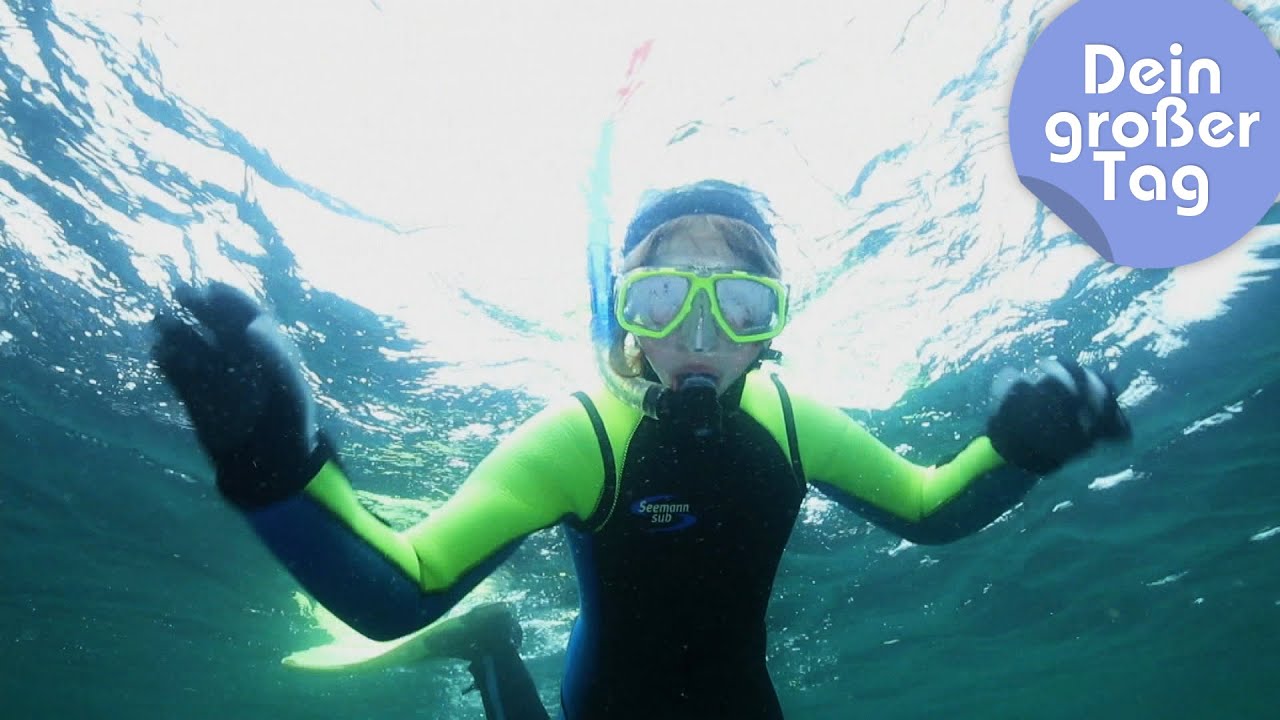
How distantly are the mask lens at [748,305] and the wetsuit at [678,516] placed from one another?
0.39 m

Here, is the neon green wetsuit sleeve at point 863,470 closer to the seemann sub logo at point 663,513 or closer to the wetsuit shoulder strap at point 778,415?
the wetsuit shoulder strap at point 778,415

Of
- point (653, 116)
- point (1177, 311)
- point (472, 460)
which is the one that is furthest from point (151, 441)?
point (1177, 311)

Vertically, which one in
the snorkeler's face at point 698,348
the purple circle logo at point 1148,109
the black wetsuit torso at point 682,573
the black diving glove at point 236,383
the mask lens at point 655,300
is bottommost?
the black wetsuit torso at point 682,573

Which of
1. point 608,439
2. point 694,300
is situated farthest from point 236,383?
point 694,300

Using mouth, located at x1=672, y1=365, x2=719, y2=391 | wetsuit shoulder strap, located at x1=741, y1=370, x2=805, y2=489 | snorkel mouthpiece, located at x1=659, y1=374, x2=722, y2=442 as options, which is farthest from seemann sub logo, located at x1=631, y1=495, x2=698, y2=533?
wetsuit shoulder strap, located at x1=741, y1=370, x2=805, y2=489

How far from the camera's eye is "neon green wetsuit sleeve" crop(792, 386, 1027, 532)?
14.5 feet

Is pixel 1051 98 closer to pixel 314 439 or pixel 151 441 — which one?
pixel 314 439

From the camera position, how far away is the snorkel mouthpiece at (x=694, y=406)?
347 centimetres

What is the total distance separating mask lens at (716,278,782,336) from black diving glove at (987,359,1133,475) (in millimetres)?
1276

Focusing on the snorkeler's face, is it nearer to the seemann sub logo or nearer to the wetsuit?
the wetsuit

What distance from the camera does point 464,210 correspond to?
833cm

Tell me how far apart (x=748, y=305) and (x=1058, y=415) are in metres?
1.64

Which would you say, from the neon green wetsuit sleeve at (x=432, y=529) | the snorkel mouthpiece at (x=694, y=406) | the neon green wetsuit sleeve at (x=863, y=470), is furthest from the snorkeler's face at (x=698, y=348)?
the neon green wetsuit sleeve at (x=863, y=470)

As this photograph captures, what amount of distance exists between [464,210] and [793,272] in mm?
4473
